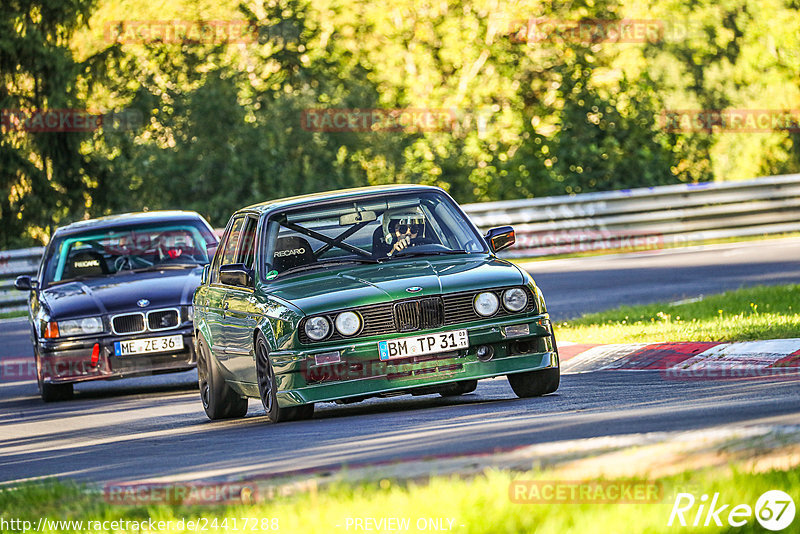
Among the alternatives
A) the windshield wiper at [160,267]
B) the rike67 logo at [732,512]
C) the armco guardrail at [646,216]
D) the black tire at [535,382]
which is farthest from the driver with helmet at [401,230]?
the armco guardrail at [646,216]

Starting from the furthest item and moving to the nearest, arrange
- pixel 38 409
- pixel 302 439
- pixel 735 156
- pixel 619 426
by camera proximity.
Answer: pixel 735 156 → pixel 38 409 → pixel 302 439 → pixel 619 426

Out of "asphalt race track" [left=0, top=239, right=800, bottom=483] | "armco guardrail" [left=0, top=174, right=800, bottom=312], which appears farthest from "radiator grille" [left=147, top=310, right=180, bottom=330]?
"armco guardrail" [left=0, top=174, right=800, bottom=312]

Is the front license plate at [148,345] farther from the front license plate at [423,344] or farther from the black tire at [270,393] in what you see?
the front license plate at [423,344]

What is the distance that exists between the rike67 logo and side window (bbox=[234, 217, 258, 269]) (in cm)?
642

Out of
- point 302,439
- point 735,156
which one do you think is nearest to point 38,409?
point 302,439

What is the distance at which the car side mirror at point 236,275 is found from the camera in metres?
11.3

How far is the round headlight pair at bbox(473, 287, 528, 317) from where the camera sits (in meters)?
10.3

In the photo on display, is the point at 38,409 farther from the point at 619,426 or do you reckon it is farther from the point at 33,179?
the point at 33,179

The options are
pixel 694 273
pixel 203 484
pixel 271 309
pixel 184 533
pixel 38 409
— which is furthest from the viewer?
pixel 694 273

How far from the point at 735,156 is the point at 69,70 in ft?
58.5

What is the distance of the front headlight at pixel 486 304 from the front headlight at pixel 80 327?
5.43 m

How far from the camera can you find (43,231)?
34.1 m

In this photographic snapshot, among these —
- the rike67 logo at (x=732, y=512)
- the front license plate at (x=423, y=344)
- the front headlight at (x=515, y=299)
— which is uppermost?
the front headlight at (x=515, y=299)

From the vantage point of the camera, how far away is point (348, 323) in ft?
33.3
